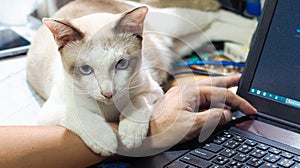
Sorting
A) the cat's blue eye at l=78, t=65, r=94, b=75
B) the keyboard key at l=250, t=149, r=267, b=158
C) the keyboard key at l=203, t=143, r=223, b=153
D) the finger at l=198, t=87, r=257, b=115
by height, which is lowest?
the keyboard key at l=203, t=143, r=223, b=153

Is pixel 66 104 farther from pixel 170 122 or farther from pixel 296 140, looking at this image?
pixel 296 140

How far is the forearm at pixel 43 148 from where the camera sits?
0.72m

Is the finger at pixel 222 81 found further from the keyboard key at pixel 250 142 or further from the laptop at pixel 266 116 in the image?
the keyboard key at pixel 250 142

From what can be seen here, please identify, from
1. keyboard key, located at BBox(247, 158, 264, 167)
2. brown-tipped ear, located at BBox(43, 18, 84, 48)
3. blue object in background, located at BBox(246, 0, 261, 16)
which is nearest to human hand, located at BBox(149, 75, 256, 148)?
keyboard key, located at BBox(247, 158, 264, 167)

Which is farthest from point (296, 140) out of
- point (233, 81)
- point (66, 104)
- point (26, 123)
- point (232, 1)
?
point (232, 1)

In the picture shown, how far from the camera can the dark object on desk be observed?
1.29 meters

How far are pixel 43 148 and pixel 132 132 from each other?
6.2 inches

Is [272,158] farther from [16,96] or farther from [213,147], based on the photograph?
[16,96]

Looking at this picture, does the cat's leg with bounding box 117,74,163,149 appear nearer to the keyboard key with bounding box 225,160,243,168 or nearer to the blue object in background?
the keyboard key with bounding box 225,160,243,168

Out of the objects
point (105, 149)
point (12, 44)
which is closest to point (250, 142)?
point (105, 149)

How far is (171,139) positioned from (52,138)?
0.70 feet

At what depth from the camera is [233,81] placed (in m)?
0.93

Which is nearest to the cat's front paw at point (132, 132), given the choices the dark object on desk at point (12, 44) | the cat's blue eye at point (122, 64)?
the cat's blue eye at point (122, 64)

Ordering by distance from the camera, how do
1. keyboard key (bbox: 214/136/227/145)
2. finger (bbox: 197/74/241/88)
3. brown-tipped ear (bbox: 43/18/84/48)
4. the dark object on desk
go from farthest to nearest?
the dark object on desk
finger (bbox: 197/74/241/88)
keyboard key (bbox: 214/136/227/145)
brown-tipped ear (bbox: 43/18/84/48)
